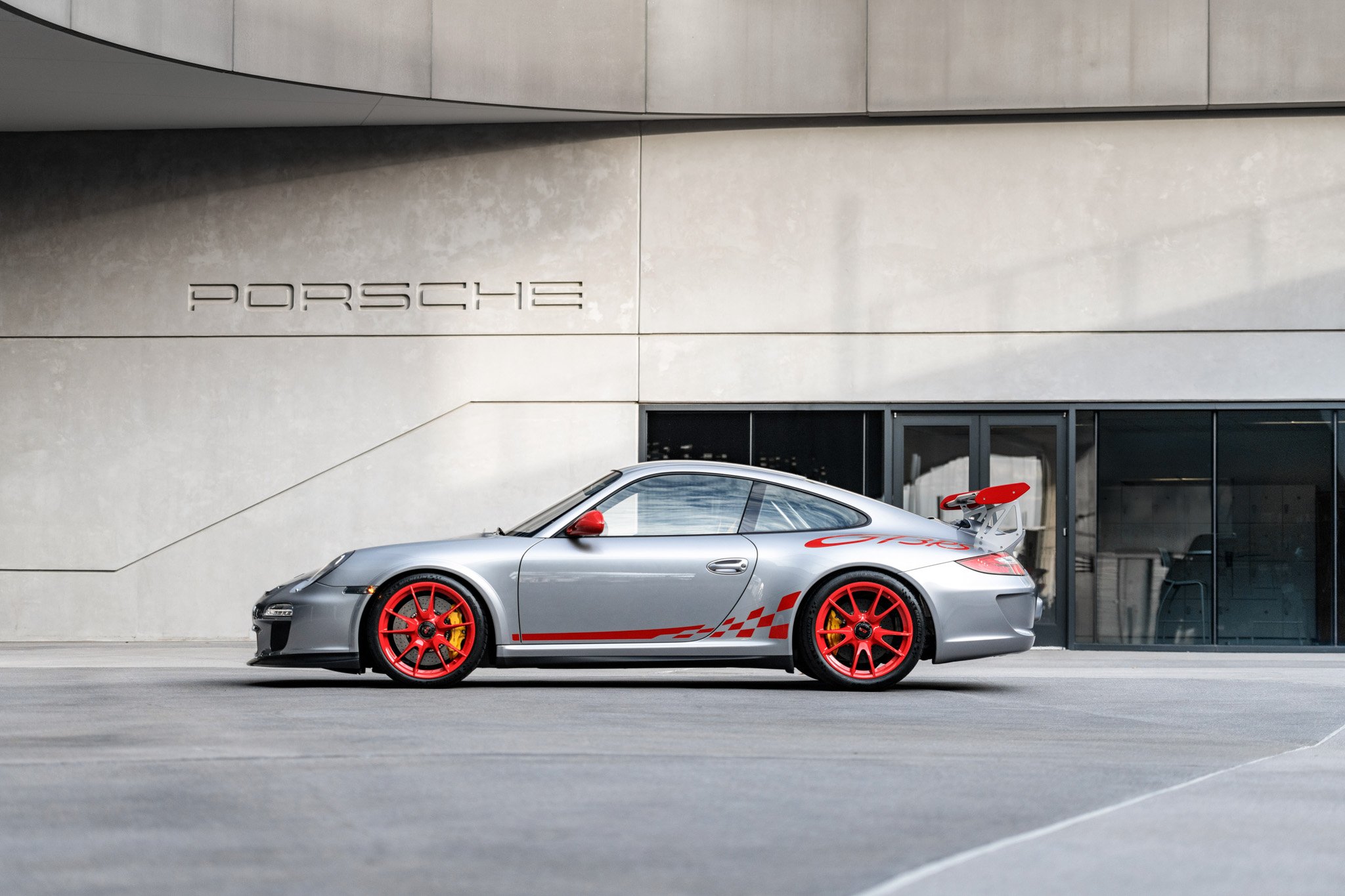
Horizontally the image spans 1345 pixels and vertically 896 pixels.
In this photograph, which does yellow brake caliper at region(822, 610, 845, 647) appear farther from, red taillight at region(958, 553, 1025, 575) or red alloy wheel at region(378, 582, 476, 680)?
red alloy wheel at region(378, 582, 476, 680)

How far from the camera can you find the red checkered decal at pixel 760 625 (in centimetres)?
898

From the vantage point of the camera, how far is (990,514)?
9562 millimetres

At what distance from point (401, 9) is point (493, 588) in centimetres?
763

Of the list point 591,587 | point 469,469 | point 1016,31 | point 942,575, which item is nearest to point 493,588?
point 591,587

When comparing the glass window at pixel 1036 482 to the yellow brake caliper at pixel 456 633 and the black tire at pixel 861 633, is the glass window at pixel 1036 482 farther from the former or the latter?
the yellow brake caliper at pixel 456 633

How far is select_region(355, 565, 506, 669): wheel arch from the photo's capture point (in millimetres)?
8891

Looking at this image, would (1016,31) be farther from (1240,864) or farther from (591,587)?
(1240,864)

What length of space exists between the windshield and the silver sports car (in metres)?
0.02

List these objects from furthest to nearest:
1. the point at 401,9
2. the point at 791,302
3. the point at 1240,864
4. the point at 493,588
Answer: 1. the point at 791,302
2. the point at 401,9
3. the point at 493,588
4. the point at 1240,864

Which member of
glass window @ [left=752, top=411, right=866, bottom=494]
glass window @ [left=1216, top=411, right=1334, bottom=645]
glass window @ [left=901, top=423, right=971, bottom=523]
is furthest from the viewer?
glass window @ [left=752, top=411, right=866, bottom=494]

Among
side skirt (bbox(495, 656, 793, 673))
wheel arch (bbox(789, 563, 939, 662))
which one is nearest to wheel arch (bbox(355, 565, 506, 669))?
side skirt (bbox(495, 656, 793, 673))

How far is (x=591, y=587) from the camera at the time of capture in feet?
29.4

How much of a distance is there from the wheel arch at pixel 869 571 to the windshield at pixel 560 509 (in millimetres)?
1318

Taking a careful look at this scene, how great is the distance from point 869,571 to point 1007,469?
675 cm
